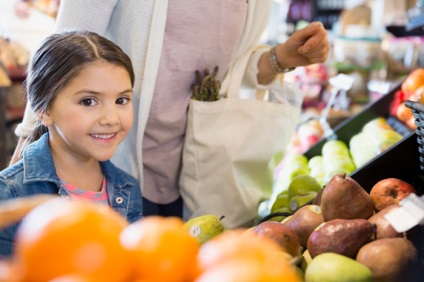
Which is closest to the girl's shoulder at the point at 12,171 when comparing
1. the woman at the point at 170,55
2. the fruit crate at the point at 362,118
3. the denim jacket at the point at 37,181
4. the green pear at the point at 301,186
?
the denim jacket at the point at 37,181

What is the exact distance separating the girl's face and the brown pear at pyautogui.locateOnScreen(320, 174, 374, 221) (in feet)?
2.08

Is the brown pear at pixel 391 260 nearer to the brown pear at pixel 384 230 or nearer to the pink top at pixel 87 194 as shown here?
the brown pear at pixel 384 230

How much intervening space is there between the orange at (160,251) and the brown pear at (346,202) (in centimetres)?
57

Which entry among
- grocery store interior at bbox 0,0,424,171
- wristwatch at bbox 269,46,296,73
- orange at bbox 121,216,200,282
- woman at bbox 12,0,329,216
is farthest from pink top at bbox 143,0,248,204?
grocery store interior at bbox 0,0,424,171

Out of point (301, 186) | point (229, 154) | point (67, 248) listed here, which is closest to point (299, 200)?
point (301, 186)

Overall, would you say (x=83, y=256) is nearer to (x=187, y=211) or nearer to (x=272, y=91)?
(x=187, y=211)

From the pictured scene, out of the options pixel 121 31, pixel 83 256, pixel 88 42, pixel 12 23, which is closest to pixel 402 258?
pixel 83 256

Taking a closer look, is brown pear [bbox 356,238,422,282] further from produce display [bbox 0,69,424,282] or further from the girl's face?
the girl's face

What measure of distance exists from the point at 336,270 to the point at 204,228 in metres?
0.48

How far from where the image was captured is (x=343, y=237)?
1.03 meters

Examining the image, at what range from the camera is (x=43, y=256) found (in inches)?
24.7

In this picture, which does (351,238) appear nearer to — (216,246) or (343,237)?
(343,237)

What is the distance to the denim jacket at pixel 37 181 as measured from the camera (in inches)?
55.4

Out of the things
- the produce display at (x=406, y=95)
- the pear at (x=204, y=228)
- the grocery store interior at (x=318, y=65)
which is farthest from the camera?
the grocery store interior at (x=318, y=65)
